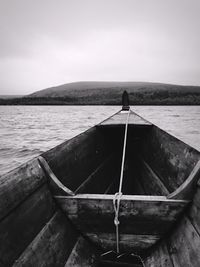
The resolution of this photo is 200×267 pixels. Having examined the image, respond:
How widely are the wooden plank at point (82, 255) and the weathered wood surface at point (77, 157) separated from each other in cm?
90

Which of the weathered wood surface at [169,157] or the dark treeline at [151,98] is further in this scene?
the dark treeline at [151,98]

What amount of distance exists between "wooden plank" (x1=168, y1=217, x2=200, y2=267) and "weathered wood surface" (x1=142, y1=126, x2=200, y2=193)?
84 cm

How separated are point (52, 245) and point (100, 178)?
2.51 metres

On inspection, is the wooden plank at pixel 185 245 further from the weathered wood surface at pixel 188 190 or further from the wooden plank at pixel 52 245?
the wooden plank at pixel 52 245

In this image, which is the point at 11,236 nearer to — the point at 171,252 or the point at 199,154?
the point at 171,252

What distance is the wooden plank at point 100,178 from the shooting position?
146 inches

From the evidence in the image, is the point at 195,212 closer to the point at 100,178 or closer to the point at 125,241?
the point at 125,241

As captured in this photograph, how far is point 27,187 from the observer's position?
1.91 metres

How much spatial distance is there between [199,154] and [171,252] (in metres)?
1.20

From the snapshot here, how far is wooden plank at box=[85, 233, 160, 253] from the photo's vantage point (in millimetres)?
2277

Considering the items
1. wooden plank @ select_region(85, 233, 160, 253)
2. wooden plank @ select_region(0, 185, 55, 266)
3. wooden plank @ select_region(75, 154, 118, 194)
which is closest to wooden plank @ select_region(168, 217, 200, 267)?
wooden plank @ select_region(85, 233, 160, 253)

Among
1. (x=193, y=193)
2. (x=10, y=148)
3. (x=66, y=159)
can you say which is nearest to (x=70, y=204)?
(x=66, y=159)

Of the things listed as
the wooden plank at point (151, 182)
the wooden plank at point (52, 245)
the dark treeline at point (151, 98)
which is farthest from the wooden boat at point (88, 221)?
the dark treeline at point (151, 98)

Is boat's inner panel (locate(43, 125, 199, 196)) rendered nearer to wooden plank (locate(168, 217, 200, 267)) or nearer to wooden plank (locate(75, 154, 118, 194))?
wooden plank (locate(75, 154, 118, 194))
